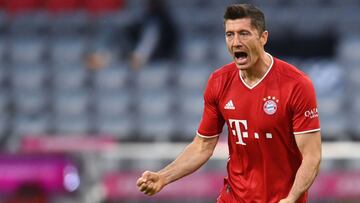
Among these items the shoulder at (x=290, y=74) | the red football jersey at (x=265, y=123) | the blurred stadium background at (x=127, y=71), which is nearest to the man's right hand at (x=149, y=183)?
the red football jersey at (x=265, y=123)

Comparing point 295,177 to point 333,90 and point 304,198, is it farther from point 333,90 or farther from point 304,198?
point 333,90

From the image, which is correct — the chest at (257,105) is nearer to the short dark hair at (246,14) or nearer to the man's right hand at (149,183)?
the short dark hair at (246,14)

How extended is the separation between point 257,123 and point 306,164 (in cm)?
36

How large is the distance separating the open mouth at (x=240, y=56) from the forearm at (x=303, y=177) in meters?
0.56

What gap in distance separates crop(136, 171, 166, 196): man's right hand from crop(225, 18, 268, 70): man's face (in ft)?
2.31

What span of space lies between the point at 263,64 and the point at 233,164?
54 cm

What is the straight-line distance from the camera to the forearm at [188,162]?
5109 millimetres

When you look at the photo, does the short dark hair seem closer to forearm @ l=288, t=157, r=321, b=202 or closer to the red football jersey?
the red football jersey

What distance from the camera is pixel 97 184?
29.8ft

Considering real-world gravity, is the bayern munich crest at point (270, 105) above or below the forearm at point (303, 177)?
above

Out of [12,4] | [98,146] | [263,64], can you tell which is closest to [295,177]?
[263,64]

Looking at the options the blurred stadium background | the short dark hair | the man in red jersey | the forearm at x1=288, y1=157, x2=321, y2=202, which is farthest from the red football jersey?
the blurred stadium background

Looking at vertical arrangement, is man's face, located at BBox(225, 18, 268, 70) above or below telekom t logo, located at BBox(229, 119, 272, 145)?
above

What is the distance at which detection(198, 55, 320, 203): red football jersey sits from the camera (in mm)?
4754
